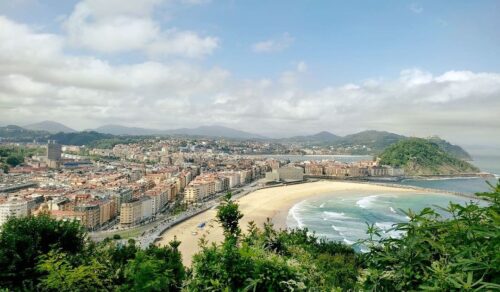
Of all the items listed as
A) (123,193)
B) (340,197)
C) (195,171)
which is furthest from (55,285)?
(195,171)

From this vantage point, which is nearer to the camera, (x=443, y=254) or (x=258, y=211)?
(x=443, y=254)

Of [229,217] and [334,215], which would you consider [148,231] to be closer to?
[334,215]

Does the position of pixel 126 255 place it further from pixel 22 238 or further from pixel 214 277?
pixel 214 277

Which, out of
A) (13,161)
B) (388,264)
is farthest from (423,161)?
(388,264)

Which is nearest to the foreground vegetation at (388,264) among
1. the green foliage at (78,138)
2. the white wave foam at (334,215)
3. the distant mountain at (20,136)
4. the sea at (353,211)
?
the sea at (353,211)

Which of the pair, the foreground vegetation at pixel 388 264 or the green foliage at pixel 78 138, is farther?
the green foliage at pixel 78 138

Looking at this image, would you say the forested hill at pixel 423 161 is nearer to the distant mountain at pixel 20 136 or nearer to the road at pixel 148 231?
the road at pixel 148 231

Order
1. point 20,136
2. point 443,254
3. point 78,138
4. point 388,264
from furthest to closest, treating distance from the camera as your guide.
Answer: point 20,136 → point 78,138 → point 388,264 → point 443,254

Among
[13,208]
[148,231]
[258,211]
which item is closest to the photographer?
[148,231]
